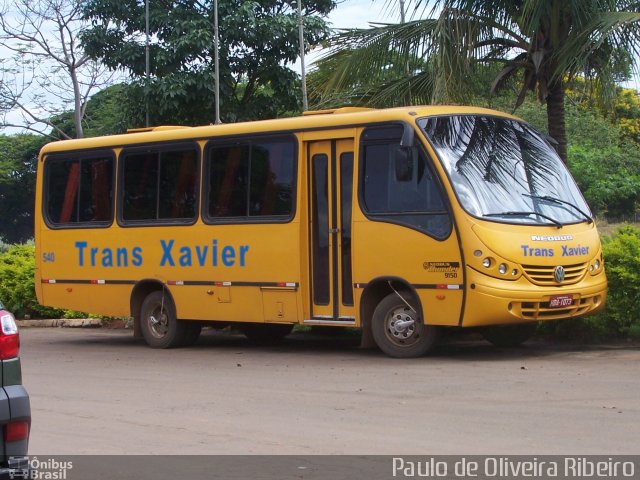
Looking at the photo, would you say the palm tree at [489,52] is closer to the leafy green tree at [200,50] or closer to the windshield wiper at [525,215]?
the windshield wiper at [525,215]

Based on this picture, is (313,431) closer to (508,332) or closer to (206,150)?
(508,332)

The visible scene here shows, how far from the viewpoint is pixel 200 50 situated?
27.2 m

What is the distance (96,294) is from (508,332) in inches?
239

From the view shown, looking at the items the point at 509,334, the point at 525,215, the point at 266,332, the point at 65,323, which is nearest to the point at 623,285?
the point at 509,334

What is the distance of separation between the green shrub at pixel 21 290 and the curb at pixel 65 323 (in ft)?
1.64

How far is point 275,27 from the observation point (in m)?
27.4

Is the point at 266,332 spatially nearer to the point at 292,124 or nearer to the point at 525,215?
the point at 292,124

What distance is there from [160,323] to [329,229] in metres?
3.34

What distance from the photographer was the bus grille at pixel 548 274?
12.4 meters

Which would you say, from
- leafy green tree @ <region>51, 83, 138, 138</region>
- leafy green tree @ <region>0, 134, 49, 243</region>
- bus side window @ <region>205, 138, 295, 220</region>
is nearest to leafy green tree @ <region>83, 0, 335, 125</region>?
leafy green tree @ <region>51, 83, 138, 138</region>

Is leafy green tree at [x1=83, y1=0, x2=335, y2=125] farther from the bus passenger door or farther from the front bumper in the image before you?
the front bumper

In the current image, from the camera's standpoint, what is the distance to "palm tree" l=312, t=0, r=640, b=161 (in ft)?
47.3

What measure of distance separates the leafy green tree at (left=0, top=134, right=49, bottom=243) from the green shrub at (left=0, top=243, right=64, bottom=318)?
119 ft
